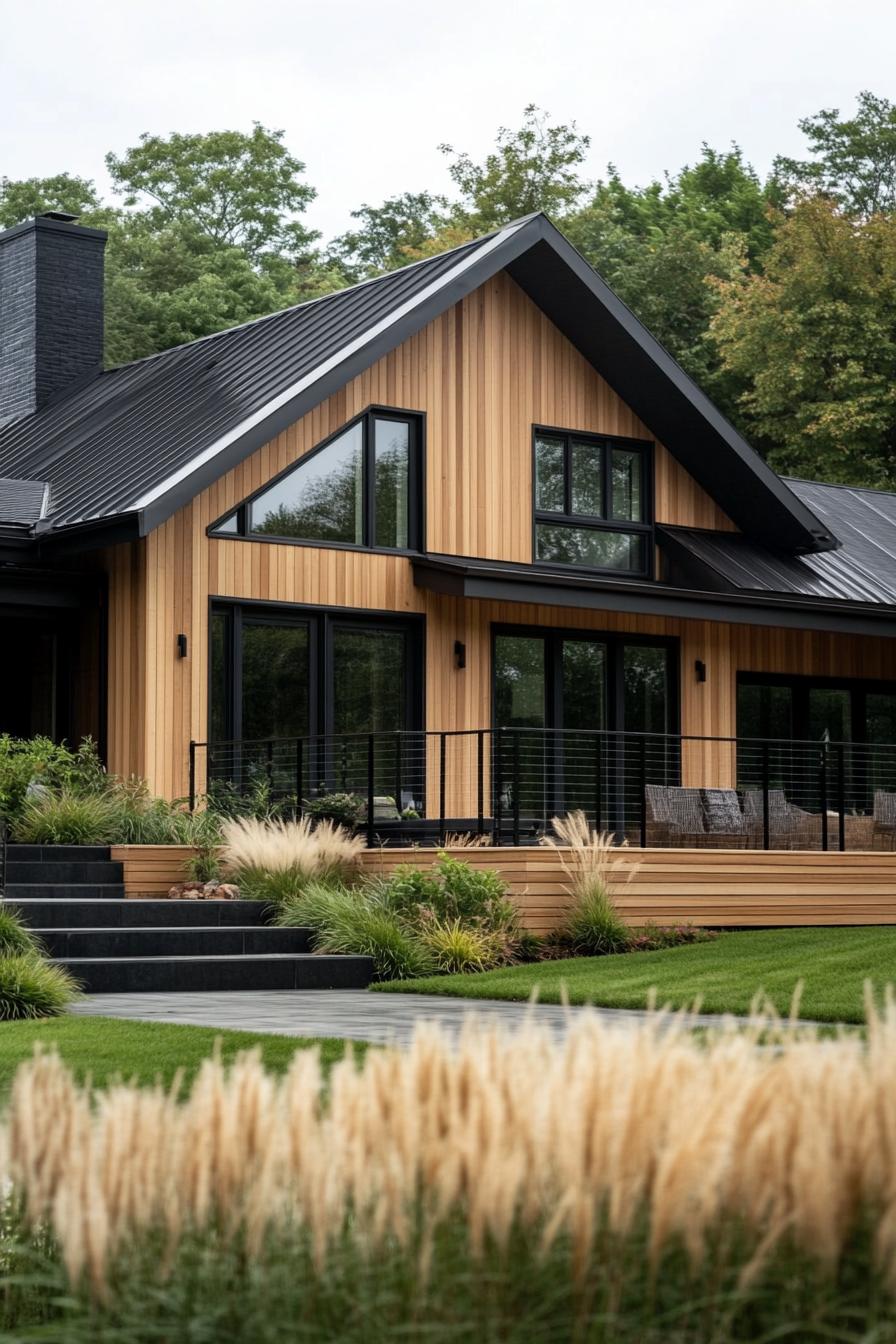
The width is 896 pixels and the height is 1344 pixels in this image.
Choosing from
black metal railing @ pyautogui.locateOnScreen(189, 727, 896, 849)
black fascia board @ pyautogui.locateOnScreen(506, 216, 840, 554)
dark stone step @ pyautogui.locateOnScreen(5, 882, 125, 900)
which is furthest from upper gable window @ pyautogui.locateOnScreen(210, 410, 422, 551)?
dark stone step @ pyautogui.locateOnScreen(5, 882, 125, 900)

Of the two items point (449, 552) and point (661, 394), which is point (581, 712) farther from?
point (661, 394)

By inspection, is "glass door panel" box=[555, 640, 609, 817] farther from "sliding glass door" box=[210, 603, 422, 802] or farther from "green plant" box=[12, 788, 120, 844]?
"green plant" box=[12, 788, 120, 844]

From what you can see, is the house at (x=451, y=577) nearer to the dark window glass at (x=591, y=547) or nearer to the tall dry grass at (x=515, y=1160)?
the dark window glass at (x=591, y=547)

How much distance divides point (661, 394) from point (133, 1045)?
42.0ft

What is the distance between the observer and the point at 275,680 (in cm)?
1738

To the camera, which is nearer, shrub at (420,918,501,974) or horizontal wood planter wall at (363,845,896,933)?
shrub at (420,918,501,974)

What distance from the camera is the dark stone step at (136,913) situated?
13000mm

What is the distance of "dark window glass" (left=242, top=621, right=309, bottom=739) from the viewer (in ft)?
56.4

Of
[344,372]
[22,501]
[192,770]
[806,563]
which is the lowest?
[192,770]

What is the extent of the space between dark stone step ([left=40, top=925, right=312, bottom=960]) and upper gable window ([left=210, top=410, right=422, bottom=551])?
5032mm

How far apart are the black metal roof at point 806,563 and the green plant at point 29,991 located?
10.5 m

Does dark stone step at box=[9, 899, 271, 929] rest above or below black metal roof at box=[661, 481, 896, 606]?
below

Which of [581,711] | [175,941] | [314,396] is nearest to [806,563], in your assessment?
[581,711]

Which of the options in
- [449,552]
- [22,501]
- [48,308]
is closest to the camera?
[22,501]
